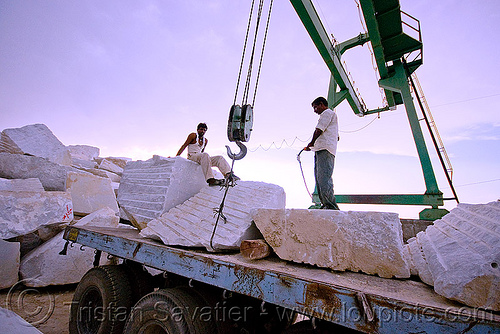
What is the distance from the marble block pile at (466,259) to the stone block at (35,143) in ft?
Result: 26.7

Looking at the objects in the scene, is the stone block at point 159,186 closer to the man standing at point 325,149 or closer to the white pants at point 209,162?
the white pants at point 209,162

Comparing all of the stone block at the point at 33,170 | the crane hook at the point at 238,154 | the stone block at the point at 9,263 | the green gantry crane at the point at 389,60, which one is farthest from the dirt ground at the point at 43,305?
the green gantry crane at the point at 389,60

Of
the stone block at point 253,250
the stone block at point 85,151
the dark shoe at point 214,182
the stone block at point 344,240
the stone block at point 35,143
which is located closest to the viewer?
the stone block at point 344,240

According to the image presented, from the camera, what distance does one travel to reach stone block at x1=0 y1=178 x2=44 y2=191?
16.1 ft

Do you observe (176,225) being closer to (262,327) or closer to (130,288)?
(130,288)

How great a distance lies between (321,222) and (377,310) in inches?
28.9

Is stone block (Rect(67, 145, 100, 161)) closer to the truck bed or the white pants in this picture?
the white pants

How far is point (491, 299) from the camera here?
103cm

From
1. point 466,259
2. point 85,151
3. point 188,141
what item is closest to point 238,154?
point 466,259

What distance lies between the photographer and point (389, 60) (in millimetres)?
6289

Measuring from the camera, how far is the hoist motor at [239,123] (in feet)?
8.16

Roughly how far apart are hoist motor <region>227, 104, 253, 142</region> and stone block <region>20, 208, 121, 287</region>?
12.3 feet

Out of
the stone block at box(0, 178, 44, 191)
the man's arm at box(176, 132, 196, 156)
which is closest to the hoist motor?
the man's arm at box(176, 132, 196, 156)

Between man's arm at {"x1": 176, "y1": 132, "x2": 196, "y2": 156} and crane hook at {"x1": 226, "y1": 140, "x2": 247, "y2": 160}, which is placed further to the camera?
man's arm at {"x1": 176, "y1": 132, "x2": 196, "y2": 156}
